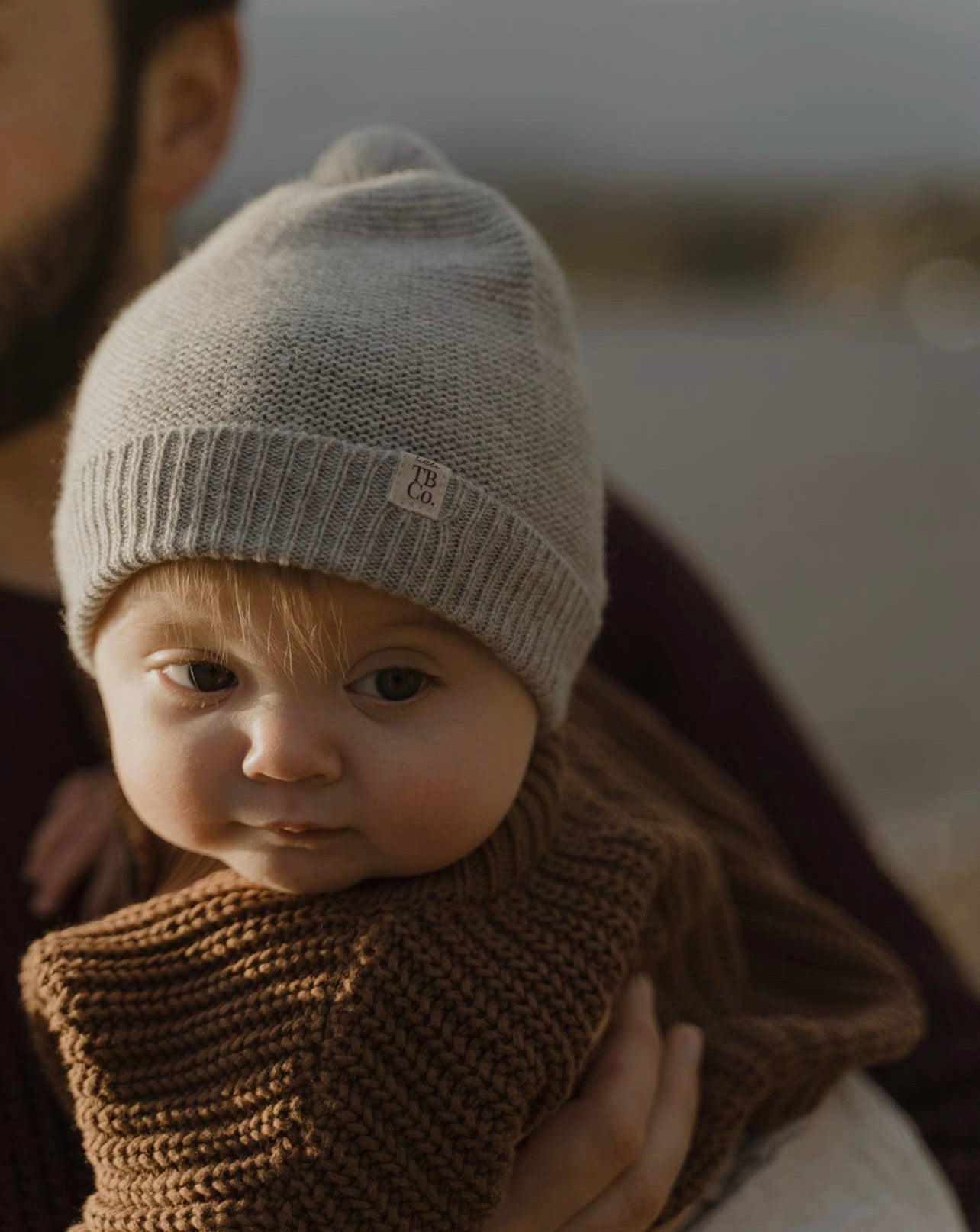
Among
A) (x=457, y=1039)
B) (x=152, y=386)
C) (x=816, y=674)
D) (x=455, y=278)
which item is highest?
(x=455, y=278)

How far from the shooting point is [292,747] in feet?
2.90

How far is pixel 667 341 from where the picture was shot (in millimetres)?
6035

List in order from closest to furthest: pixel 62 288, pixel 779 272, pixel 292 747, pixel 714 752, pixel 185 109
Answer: pixel 292 747 < pixel 714 752 < pixel 62 288 < pixel 185 109 < pixel 779 272

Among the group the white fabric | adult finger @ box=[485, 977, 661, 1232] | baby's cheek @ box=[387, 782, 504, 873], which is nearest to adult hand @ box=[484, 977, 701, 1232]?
adult finger @ box=[485, 977, 661, 1232]

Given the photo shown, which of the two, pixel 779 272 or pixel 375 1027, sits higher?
pixel 375 1027

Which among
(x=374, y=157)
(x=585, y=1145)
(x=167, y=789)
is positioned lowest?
(x=585, y=1145)

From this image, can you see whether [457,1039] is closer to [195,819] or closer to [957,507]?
[195,819]

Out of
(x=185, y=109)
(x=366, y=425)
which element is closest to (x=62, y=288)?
(x=185, y=109)

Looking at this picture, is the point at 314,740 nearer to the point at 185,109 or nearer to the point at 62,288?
the point at 62,288

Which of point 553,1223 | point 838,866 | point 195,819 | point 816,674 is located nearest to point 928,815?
point 816,674

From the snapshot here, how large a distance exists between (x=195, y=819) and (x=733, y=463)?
408cm

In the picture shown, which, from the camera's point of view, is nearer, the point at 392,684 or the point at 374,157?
the point at 392,684

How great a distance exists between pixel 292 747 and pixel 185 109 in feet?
3.92

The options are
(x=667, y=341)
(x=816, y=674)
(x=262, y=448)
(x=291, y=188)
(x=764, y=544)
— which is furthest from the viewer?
(x=667, y=341)
